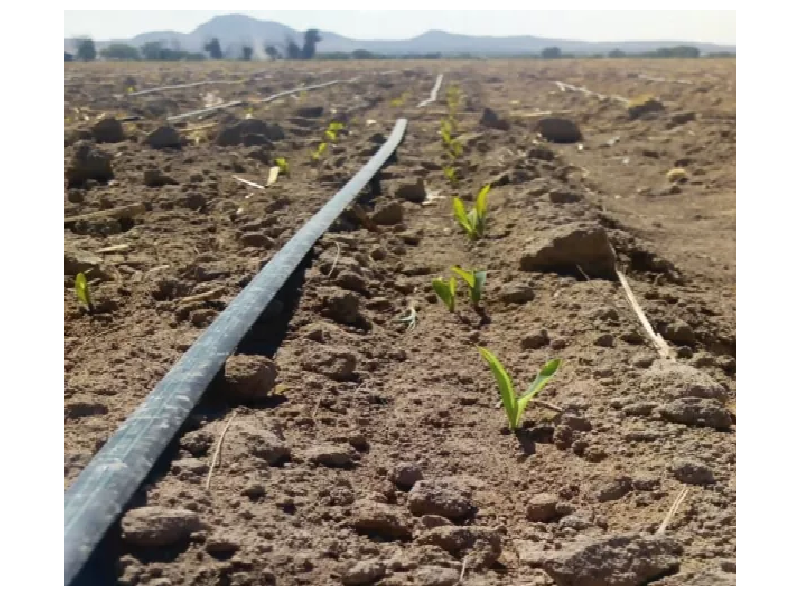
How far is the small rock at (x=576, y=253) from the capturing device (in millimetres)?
3523

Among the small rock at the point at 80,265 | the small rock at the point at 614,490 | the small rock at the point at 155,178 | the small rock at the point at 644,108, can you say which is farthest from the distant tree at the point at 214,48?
the small rock at the point at 614,490

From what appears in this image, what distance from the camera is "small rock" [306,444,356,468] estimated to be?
1.96 m

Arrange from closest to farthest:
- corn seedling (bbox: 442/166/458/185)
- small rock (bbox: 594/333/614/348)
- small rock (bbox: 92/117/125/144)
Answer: small rock (bbox: 594/333/614/348) < corn seedling (bbox: 442/166/458/185) < small rock (bbox: 92/117/125/144)

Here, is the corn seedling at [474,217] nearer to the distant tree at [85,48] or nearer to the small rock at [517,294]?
the small rock at [517,294]

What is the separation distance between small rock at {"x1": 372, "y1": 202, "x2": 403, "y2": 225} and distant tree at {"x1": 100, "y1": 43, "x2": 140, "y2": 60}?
2691 cm

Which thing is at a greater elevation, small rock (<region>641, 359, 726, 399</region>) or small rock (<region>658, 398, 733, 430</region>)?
small rock (<region>641, 359, 726, 399</region>)

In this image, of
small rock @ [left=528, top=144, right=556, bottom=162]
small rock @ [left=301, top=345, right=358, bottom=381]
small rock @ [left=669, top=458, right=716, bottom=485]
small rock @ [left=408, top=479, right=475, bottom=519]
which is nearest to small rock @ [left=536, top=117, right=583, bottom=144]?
small rock @ [left=528, top=144, right=556, bottom=162]

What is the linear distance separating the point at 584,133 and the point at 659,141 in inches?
53.0

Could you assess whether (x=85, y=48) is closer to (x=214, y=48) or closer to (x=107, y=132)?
(x=107, y=132)

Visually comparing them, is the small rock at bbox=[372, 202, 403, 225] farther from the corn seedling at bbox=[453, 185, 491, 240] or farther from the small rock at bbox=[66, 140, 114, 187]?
the small rock at bbox=[66, 140, 114, 187]

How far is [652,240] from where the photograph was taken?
4750 mm

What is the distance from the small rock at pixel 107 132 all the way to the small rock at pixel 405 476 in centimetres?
560

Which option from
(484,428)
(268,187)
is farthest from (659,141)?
(484,428)

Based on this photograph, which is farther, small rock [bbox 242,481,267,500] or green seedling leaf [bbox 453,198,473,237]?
green seedling leaf [bbox 453,198,473,237]
